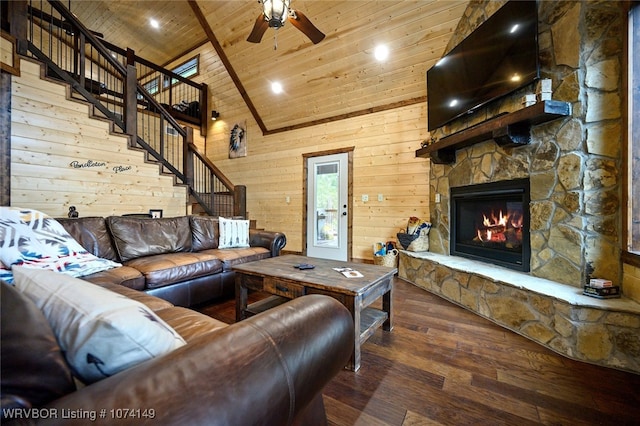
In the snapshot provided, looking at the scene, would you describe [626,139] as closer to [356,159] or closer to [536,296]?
[536,296]

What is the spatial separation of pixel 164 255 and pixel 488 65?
150 inches

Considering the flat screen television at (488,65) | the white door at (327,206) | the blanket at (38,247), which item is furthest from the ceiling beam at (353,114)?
the blanket at (38,247)

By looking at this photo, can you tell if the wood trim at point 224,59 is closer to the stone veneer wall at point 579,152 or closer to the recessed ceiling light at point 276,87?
the recessed ceiling light at point 276,87

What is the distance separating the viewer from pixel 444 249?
3.50m

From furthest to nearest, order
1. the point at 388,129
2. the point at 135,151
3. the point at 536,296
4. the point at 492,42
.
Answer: the point at 388,129 → the point at 135,151 → the point at 492,42 → the point at 536,296

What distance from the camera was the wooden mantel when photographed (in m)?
2.11

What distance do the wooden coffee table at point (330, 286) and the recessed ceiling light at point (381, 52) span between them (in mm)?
3113

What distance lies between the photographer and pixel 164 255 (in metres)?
2.71

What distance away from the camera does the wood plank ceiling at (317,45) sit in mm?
3500

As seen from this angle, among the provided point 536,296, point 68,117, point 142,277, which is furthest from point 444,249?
point 68,117

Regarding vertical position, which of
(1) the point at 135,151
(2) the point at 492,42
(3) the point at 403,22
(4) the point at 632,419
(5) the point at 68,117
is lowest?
(4) the point at 632,419

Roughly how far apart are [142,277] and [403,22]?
4094 millimetres

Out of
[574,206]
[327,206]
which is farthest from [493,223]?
[327,206]

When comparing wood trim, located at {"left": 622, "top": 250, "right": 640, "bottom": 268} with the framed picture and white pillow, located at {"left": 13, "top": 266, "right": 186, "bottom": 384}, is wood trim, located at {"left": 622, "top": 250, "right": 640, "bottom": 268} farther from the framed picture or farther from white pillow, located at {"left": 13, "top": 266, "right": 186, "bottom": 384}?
the framed picture
